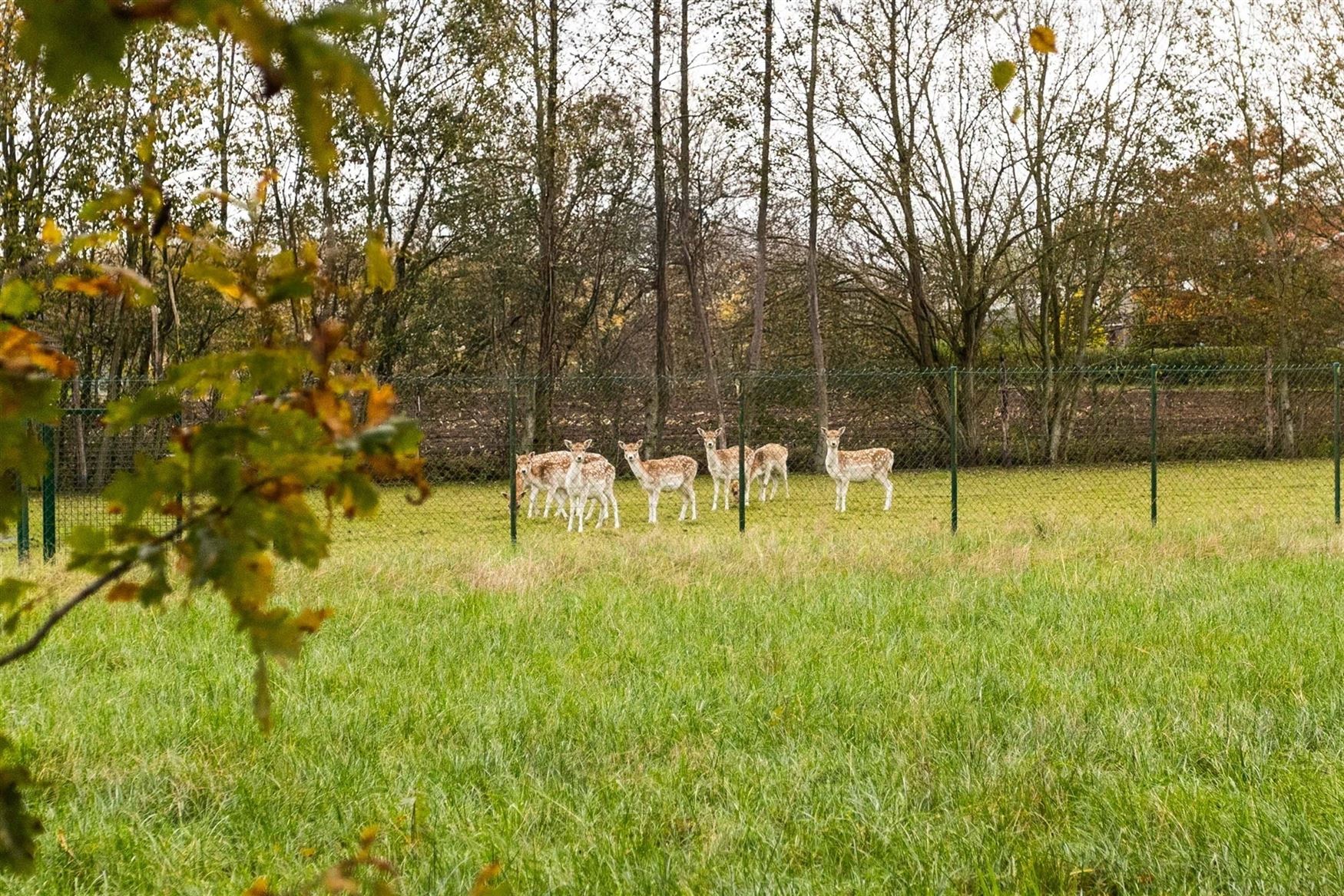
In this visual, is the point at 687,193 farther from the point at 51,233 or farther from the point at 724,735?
the point at 51,233

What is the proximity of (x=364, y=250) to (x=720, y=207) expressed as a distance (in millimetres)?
26094

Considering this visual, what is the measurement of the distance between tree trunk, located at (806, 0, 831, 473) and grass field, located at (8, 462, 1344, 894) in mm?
16022

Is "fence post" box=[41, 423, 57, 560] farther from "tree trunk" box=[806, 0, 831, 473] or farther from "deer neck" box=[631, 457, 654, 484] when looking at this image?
"tree trunk" box=[806, 0, 831, 473]

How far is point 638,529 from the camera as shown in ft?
50.3

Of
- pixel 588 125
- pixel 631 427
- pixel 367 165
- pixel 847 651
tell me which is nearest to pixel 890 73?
pixel 588 125

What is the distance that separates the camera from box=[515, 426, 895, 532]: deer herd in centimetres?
1544

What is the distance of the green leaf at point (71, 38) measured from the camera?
0.72 metres

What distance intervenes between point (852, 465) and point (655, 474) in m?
3.47

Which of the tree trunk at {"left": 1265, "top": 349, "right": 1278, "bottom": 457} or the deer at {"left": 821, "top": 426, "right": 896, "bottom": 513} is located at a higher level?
the tree trunk at {"left": 1265, "top": 349, "right": 1278, "bottom": 457}

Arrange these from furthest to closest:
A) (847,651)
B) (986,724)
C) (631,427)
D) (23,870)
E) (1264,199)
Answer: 1. (1264,199)
2. (631,427)
3. (847,651)
4. (986,724)
5. (23,870)

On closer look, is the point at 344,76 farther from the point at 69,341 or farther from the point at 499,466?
the point at 69,341

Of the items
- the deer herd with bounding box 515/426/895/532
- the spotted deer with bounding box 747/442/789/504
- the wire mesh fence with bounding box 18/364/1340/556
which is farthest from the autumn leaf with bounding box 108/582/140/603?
the spotted deer with bounding box 747/442/789/504

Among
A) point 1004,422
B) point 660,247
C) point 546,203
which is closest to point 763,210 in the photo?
point 660,247

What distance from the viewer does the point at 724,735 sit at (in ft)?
14.8
